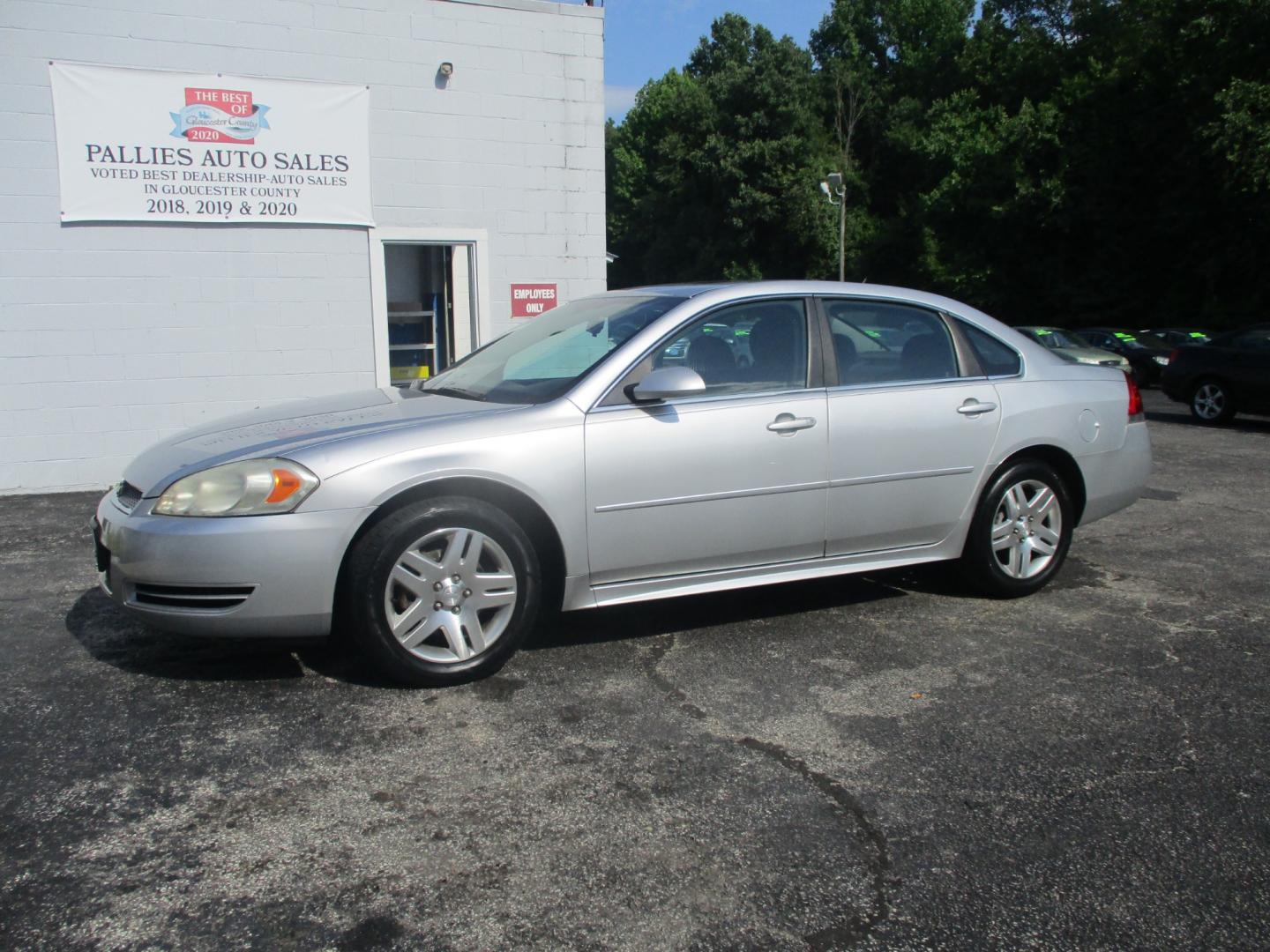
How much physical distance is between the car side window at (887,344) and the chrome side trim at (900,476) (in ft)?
1.38

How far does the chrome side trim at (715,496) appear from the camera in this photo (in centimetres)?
415

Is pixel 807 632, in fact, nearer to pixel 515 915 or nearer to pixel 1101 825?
pixel 1101 825

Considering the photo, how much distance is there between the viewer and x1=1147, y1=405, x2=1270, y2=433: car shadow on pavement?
13.4 m

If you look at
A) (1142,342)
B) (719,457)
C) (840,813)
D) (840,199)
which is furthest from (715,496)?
(840,199)

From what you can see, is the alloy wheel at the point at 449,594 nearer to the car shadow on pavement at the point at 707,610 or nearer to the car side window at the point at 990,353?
the car shadow on pavement at the point at 707,610

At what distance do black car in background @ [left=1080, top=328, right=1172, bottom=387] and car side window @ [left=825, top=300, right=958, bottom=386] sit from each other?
777 inches

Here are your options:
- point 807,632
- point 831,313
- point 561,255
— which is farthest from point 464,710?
point 561,255

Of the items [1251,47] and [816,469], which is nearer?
[816,469]

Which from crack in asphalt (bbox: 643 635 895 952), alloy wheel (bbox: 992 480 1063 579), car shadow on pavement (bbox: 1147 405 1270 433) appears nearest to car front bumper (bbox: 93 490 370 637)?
crack in asphalt (bbox: 643 635 895 952)

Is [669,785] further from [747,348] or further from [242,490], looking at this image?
[747,348]

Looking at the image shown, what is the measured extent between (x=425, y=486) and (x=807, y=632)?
1.82m

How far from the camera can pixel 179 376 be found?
867 cm

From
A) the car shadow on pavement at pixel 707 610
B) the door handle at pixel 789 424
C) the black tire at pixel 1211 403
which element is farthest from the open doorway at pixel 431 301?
the black tire at pixel 1211 403

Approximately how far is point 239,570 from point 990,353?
352cm
